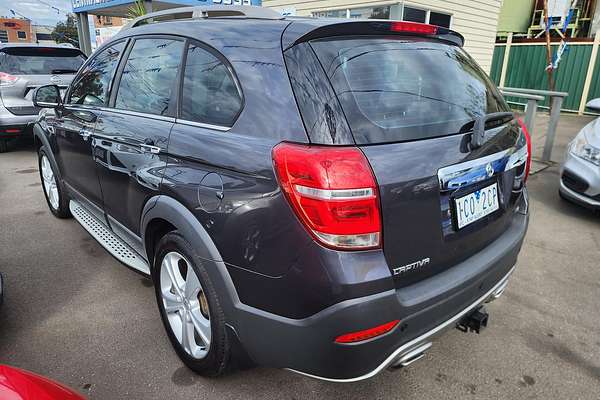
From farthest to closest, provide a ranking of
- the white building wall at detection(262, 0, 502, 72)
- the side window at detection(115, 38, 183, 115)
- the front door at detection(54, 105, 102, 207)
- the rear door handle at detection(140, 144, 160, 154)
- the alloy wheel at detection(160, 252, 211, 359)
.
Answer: the white building wall at detection(262, 0, 502, 72) < the front door at detection(54, 105, 102, 207) < the side window at detection(115, 38, 183, 115) < the rear door handle at detection(140, 144, 160, 154) < the alloy wheel at detection(160, 252, 211, 359)

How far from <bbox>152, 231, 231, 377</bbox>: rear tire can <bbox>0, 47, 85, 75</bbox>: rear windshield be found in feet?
21.0

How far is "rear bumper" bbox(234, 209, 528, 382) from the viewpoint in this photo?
1562 millimetres

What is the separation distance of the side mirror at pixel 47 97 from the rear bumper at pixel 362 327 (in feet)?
9.77

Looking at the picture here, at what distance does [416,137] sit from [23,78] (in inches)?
287

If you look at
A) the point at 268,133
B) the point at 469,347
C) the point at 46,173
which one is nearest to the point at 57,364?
the point at 268,133

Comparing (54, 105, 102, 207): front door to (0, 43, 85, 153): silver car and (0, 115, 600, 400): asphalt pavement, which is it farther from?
(0, 43, 85, 153): silver car

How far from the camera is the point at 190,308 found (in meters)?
2.18

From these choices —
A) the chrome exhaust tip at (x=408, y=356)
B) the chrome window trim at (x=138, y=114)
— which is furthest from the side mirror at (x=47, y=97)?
the chrome exhaust tip at (x=408, y=356)

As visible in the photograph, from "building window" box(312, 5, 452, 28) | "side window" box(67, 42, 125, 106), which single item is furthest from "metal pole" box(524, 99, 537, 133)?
"side window" box(67, 42, 125, 106)

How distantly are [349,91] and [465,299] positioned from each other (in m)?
1.05

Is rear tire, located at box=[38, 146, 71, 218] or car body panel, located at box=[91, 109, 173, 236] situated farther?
rear tire, located at box=[38, 146, 71, 218]

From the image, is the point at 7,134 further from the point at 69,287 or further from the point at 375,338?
the point at 375,338

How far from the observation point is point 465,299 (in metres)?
1.92

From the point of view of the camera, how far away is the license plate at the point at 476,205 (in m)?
1.85
